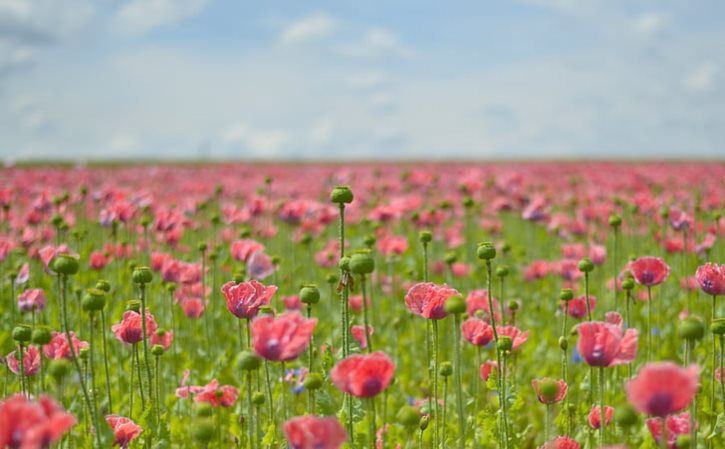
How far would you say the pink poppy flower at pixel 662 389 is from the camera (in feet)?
3.92

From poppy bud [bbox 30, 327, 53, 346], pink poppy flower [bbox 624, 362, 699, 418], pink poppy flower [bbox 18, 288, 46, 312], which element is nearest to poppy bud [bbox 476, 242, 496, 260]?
pink poppy flower [bbox 624, 362, 699, 418]

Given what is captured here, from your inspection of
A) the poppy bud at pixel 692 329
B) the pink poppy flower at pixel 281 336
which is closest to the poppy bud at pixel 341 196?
the pink poppy flower at pixel 281 336

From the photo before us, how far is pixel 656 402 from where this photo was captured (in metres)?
1.22

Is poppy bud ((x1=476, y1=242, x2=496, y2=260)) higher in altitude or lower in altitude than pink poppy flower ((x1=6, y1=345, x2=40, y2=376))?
higher

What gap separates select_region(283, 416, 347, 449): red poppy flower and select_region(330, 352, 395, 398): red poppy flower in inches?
6.7

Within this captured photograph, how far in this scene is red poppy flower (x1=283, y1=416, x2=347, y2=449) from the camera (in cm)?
125

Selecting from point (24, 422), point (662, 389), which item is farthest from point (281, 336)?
point (662, 389)

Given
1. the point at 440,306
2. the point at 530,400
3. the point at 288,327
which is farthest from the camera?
the point at 530,400

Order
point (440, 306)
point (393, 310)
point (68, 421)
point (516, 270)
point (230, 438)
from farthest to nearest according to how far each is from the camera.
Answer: point (516, 270), point (393, 310), point (230, 438), point (440, 306), point (68, 421)

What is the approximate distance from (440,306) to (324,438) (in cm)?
74

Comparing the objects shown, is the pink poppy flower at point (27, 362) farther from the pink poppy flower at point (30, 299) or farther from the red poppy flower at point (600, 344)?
the red poppy flower at point (600, 344)

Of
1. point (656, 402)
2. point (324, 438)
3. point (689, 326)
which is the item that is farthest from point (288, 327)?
point (689, 326)

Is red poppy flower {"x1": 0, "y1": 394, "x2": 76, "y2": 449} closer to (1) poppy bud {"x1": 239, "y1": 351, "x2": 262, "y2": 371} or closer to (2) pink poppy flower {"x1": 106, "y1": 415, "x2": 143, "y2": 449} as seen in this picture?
(1) poppy bud {"x1": 239, "y1": 351, "x2": 262, "y2": 371}

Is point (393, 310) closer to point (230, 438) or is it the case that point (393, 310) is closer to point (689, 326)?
point (230, 438)
